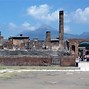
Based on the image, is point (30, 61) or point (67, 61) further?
point (30, 61)

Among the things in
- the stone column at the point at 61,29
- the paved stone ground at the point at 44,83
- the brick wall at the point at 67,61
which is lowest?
the paved stone ground at the point at 44,83

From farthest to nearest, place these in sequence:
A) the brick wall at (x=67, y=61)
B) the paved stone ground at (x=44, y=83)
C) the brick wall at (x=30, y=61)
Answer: the brick wall at (x=30, y=61)
the brick wall at (x=67, y=61)
the paved stone ground at (x=44, y=83)

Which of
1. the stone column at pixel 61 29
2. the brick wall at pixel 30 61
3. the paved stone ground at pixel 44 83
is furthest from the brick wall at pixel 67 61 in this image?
the stone column at pixel 61 29

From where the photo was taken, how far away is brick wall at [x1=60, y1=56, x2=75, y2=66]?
143ft

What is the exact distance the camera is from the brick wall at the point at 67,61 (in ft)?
143

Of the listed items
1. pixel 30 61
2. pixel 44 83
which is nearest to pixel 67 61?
pixel 30 61

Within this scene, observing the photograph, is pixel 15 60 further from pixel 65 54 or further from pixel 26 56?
pixel 65 54

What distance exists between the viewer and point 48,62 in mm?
44562

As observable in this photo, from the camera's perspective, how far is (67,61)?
44031 millimetres

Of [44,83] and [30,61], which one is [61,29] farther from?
[44,83]

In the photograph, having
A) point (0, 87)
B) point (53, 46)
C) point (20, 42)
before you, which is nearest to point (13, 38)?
point (20, 42)

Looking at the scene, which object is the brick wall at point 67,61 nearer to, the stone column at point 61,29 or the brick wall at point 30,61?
the brick wall at point 30,61

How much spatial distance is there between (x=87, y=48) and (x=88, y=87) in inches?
2598

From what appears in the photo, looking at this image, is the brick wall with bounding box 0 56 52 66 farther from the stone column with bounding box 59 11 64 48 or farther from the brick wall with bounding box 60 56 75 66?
the stone column with bounding box 59 11 64 48
